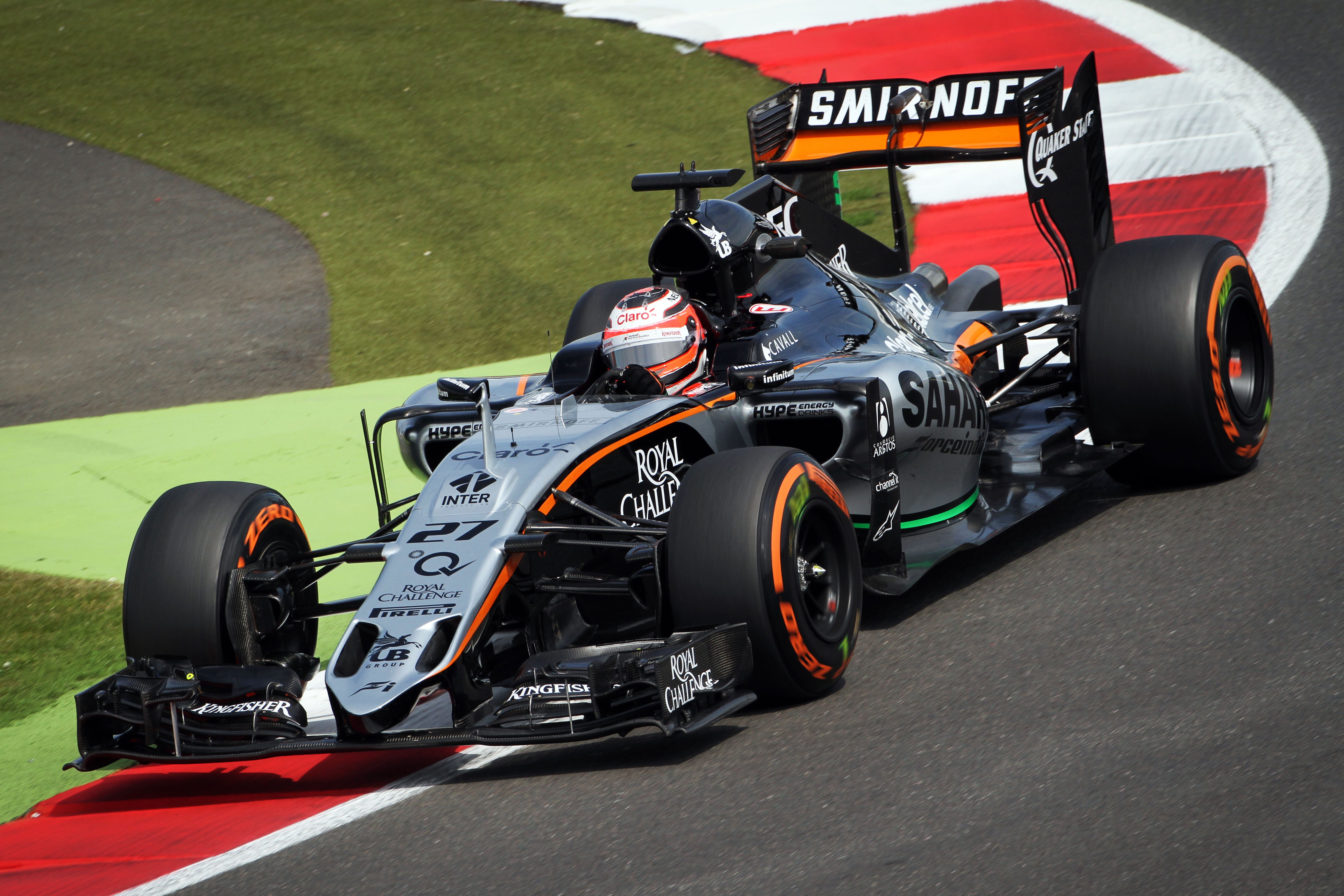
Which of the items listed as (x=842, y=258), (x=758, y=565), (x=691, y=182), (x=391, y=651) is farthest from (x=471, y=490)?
(x=842, y=258)

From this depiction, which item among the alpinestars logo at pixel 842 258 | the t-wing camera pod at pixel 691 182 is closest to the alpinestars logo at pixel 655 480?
the t-wing camera pod at pixel 691 182

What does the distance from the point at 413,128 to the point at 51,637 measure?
37.0 ft

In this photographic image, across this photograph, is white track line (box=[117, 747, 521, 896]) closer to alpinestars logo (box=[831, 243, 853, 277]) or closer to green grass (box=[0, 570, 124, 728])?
green grass (box=[0, 570, 124, 728])

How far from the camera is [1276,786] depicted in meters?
3.68

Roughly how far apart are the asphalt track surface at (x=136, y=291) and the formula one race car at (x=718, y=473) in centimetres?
557

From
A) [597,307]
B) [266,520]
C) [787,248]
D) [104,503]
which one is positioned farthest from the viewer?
[104,503]

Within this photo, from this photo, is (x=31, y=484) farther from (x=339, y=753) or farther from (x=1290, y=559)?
(x=1290, y=559)

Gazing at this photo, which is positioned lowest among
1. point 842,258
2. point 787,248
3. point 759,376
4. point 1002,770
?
point 1002,770

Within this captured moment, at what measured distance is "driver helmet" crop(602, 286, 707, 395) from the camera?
5.77 meters

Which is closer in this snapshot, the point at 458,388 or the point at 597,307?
the point at 458,388

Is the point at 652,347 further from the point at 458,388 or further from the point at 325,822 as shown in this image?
the point at 325,822

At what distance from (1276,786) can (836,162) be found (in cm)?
495

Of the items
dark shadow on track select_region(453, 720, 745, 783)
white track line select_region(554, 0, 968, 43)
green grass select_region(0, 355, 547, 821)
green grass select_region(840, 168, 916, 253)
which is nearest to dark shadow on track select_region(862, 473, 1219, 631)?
dark shadow on track select_region(453, 720, 745, 783)

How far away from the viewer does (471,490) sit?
4957 mm
